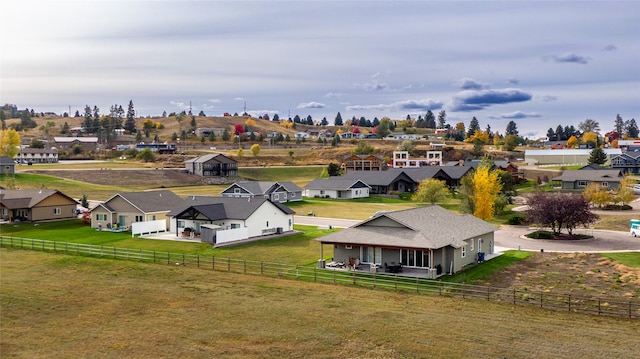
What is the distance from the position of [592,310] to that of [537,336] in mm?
6321

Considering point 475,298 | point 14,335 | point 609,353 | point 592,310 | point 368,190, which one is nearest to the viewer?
point 609,353

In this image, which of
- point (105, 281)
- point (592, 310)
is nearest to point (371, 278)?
point (592, 310)

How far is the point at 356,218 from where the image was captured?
2835 inches

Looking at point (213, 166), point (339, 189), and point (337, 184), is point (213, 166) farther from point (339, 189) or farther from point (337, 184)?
point (339, 189)

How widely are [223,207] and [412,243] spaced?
25.0 metres

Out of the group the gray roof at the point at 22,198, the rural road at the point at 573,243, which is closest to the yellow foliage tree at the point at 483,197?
the rural road at the point at 573,243

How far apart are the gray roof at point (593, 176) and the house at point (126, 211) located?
77.6 metres

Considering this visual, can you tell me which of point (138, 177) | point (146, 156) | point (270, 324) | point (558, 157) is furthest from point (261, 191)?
point (558, 157)

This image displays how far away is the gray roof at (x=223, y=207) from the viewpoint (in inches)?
2205

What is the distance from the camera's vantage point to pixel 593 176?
10831 cm

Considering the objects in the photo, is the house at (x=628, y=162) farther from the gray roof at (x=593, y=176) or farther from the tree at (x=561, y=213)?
the tree at (x=561, y=213)

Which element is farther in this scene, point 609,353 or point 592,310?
point 592,310

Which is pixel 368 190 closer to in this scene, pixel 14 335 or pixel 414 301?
pixel 414 301

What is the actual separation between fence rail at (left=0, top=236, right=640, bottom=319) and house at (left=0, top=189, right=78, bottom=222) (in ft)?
54.4
